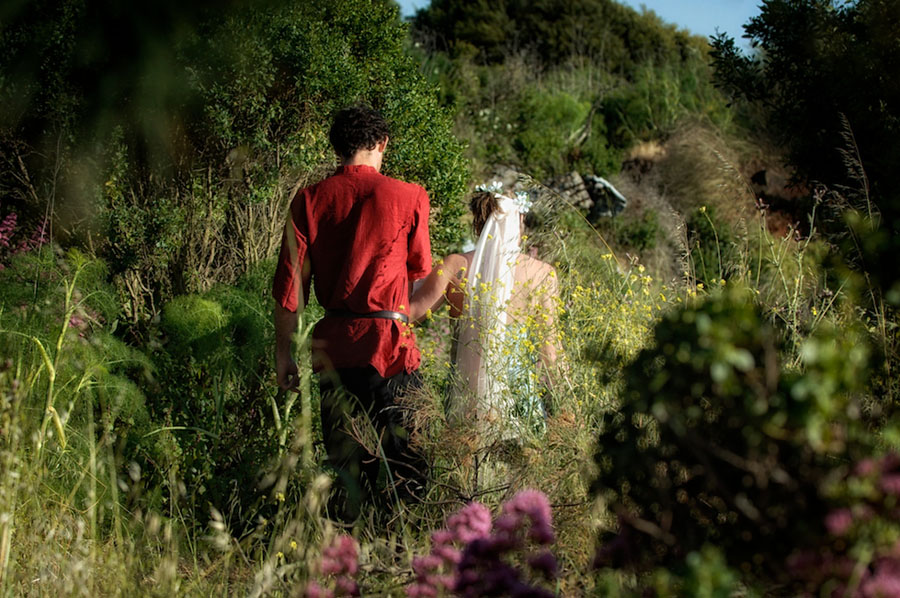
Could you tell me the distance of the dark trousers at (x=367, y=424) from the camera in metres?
3.03

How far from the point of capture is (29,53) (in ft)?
16.6

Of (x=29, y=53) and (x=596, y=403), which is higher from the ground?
(x=29, y=53)

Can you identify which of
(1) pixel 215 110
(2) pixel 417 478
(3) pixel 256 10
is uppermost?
(3) pixel 256 10

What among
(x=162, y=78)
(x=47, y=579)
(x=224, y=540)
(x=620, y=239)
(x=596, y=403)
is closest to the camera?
(x=224, y=540)

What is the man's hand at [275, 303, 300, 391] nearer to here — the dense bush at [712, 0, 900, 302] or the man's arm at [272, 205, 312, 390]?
the man's arm at [272, 205, 312, 390]

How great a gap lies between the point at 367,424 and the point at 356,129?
1.03 metres

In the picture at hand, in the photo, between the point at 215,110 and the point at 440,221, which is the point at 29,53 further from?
the point at 440,221

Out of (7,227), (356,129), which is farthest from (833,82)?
(7,227)

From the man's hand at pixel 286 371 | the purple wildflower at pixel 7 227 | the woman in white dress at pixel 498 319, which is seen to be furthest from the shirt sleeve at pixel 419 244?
the purple wildflower at pixel 7 227

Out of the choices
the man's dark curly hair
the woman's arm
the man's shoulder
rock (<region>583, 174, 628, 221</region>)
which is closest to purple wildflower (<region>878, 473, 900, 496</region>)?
the man's shoulder

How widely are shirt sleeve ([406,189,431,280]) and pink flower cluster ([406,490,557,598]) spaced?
5.03 ft

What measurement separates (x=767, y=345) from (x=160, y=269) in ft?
15.2

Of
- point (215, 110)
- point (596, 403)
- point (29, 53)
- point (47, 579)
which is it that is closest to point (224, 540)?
point (47, 579)

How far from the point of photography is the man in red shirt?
3020 millimetres
